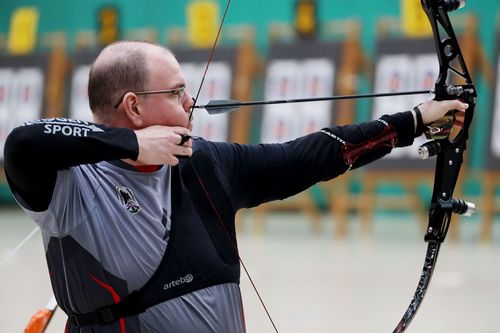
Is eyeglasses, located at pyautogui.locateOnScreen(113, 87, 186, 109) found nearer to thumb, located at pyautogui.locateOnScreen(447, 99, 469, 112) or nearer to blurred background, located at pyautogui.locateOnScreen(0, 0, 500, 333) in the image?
thumb, located at pyautogui.locateOnScreen(447, 99, 469, 112)

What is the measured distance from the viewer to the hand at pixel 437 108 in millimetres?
1587

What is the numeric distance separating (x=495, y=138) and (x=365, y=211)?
99 cm

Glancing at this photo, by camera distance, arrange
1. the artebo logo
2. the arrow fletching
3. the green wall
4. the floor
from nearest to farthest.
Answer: the artebo logo, the arrow fletching, the floor, the green wall

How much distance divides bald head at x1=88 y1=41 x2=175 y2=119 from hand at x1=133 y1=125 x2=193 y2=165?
0.37 feet

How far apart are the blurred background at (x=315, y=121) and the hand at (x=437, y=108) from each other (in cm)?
154

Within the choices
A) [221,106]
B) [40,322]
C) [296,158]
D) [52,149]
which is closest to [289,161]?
[296,158]

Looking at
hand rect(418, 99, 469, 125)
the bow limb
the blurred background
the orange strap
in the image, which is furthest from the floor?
hand rect(418, 99, 469, 125)

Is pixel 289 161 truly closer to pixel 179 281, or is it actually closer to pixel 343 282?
pixel 179 281

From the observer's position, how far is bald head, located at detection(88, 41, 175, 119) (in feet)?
4.77

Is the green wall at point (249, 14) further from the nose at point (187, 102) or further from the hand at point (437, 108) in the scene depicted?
the nose at point (187, 102)

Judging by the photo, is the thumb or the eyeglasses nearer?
the eyeglasses

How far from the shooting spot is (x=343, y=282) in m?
4.06

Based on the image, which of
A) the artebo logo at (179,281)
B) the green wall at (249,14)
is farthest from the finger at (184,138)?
the green wall at (249,14)

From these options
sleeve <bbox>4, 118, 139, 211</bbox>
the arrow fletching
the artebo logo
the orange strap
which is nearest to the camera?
sleeve <bbox>4, 118, 139, 211</bbox>
